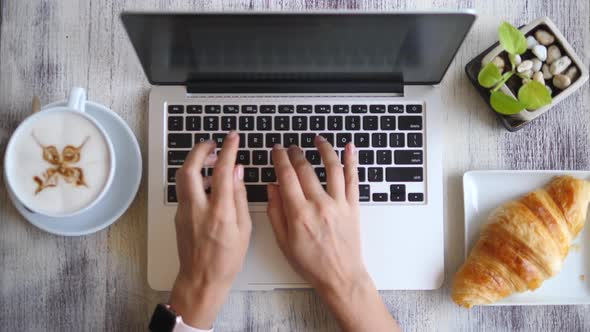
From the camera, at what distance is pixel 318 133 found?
2.39 ft

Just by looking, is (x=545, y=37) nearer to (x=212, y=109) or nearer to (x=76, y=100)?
(x=212, y=109)

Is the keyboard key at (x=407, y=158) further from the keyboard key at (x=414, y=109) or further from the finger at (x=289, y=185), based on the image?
the finger at (x=289, y=185)

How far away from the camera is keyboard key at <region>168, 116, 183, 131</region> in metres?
0.73

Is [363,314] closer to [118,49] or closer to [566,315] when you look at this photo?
[566,315]

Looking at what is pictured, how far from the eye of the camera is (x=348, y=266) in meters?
0.68

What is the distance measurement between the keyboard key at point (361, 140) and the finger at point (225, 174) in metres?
0.19

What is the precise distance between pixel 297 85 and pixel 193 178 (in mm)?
218

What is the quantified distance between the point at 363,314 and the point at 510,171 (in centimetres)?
31

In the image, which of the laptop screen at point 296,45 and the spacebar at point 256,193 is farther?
the spacebar at point 256,193

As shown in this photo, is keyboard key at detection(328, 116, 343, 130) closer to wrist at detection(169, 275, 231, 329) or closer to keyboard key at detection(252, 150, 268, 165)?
keyboard key at detection(252, 150, 268, 165)

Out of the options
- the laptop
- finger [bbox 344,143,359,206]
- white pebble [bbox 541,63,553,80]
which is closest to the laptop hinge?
the laptop

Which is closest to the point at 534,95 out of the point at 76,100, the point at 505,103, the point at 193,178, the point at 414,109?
the point at 505,103

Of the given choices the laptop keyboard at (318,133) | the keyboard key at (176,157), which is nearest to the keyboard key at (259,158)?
the laptop keyboard at (318,133)

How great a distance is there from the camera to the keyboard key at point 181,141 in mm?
724
